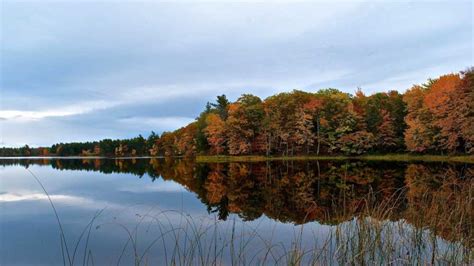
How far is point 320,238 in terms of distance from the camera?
8.19 metres

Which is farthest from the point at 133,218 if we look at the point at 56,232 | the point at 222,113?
the point at 222,113

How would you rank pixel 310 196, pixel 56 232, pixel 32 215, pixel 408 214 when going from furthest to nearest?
pixel 310 196
pixel 32 215
pixel 56 232
pixel 408 214

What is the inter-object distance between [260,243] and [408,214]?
302 cm

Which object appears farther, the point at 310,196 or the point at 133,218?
the point at 310,196

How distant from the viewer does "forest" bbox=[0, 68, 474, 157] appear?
44844 mm

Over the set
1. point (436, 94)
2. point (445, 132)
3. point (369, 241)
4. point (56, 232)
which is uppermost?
point (436, 94)

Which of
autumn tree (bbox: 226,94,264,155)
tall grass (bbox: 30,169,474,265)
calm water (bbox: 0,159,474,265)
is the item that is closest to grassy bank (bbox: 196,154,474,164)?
autumn tree (bbox: 226,94,264,155)

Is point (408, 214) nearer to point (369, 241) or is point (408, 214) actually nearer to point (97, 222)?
point (369, 241)

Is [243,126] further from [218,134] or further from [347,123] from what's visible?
[347,123]

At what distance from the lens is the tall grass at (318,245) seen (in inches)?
200

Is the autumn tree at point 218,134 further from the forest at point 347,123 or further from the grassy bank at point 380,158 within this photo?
the grassy bank at point 380,158

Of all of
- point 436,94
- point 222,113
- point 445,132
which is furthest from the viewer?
point 222,113

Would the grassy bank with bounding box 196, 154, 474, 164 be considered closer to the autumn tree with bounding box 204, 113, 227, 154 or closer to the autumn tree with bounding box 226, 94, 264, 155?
the autumn tree with bounding box 226, 94, 264, 155

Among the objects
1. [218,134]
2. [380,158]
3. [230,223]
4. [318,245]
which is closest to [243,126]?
[218,134]
